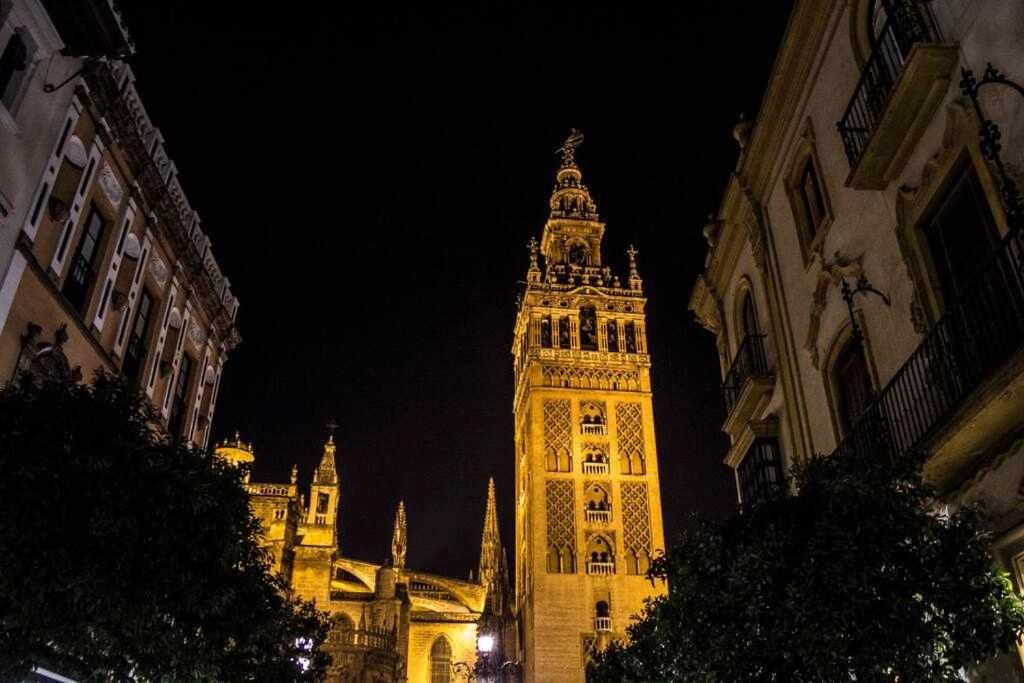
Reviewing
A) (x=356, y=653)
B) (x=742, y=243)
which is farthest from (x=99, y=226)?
(x=356, y=653)

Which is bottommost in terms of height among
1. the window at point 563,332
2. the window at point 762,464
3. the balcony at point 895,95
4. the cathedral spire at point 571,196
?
the window at point 762,464

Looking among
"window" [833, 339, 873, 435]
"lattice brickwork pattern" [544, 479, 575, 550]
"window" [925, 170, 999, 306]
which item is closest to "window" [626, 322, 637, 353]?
"lattice brickwork pattern" [544, 479, 575, 550]

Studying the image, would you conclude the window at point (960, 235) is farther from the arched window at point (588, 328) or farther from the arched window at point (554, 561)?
the arched window at point (588, 328)

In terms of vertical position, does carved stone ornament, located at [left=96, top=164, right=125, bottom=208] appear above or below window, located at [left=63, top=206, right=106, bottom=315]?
above

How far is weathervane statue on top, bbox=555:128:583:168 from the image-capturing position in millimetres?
60575

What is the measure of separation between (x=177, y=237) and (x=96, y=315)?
365 cm

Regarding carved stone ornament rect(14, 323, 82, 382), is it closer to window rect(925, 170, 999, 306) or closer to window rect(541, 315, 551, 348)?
window rect(925, 170, 999, 306)

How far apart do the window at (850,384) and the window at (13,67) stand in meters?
12.6

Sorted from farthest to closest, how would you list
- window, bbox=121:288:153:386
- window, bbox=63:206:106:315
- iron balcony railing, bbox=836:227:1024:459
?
window, bbox=121:288:153:386 < window, bbox=63:206:106:315 < iron balcony railing, bbox=836:227:1024:459

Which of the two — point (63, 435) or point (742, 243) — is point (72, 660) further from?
point (742, 243)

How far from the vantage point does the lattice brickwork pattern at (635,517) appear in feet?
144

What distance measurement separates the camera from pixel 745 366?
15062 mm

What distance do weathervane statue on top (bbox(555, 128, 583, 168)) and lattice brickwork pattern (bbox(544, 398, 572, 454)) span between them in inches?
793

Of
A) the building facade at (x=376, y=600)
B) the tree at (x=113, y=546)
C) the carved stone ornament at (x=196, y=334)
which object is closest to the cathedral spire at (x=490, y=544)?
the building facade at (x=376, y=600)
